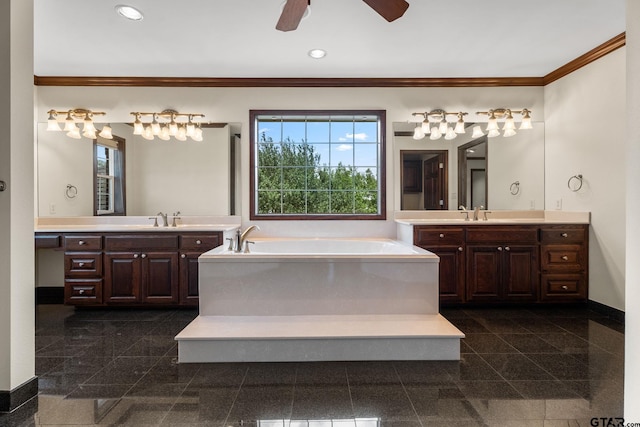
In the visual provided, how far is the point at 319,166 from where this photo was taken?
4.30 m

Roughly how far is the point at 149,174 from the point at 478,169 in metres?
3.77

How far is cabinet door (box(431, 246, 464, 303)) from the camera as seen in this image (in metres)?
3.55

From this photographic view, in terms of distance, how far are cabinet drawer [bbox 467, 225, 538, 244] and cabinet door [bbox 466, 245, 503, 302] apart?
0.08m

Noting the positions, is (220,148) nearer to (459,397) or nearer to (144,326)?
(144,326)

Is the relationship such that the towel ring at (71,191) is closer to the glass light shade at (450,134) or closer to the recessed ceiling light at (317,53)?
the recessed ceiling light at (317,53)

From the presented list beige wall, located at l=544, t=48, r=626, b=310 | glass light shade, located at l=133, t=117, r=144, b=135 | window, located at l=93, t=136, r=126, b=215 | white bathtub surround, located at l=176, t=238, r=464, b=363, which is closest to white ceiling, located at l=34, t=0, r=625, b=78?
beige wall, located at l=544, t=48, r=626, b=310

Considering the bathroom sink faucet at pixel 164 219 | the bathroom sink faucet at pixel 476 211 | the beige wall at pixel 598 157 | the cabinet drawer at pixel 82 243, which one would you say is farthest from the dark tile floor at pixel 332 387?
the bathroom sink faucet at pixel 476 211

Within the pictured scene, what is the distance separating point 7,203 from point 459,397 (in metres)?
2.59

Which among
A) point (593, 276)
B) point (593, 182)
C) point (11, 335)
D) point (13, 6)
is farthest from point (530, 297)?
point (13, 6)

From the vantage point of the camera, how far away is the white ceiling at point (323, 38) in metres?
2.63

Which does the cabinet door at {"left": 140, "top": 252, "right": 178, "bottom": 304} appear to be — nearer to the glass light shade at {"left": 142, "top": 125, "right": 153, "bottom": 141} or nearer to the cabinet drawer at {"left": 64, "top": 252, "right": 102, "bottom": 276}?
the cabinet drawer at {"left": 64, "top": 252, "right": 102, "bottom": 276}

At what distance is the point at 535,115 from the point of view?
4156mm

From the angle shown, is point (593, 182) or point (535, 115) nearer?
point (593, 182)

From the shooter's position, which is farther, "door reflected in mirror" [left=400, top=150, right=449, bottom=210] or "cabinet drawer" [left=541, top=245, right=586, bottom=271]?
"door reflected in mirror" [left=400, top=150, right=449, bottom=210]
